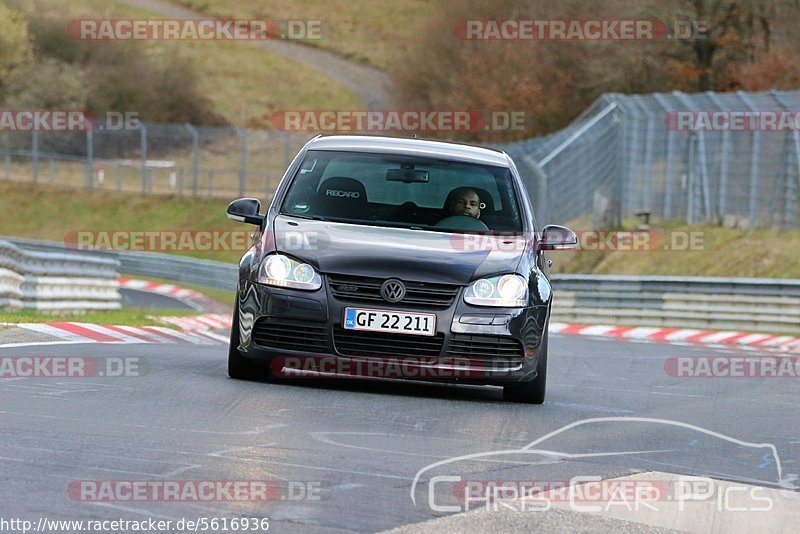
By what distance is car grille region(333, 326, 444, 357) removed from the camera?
31.3 ft

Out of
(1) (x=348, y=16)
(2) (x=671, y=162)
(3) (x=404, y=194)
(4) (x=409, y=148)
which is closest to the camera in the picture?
(4) (x=409, y=148)

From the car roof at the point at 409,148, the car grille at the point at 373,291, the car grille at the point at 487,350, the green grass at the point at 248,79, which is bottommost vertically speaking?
the car grille at the point at 487,350

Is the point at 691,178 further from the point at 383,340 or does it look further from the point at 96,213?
the point at 96,213

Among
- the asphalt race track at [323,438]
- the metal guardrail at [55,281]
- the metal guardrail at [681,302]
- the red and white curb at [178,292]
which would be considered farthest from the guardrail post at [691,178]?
the asphalt race track at [323,438]

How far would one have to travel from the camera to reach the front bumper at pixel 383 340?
9555 millimetres

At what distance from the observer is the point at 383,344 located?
31.3 ft

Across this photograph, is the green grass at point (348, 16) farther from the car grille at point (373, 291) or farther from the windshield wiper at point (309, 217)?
the car grille at point (373, 291)

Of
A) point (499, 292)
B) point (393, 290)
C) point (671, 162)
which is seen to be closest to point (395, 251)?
point (393, 290)

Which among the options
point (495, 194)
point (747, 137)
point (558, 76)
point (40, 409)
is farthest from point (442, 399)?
point (558, 76)

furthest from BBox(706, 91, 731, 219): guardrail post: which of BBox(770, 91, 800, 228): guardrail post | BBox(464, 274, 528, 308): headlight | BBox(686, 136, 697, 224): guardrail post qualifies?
BBox(464, 274, 528, 308): headlight

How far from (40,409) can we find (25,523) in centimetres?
315

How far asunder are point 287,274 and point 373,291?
540 mm

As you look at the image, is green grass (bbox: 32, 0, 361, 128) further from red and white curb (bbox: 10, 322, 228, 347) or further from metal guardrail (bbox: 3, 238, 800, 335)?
red and white curb (bbox: 10, 322, 228, 347)

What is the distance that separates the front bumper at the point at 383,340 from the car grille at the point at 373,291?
2 centimetres
